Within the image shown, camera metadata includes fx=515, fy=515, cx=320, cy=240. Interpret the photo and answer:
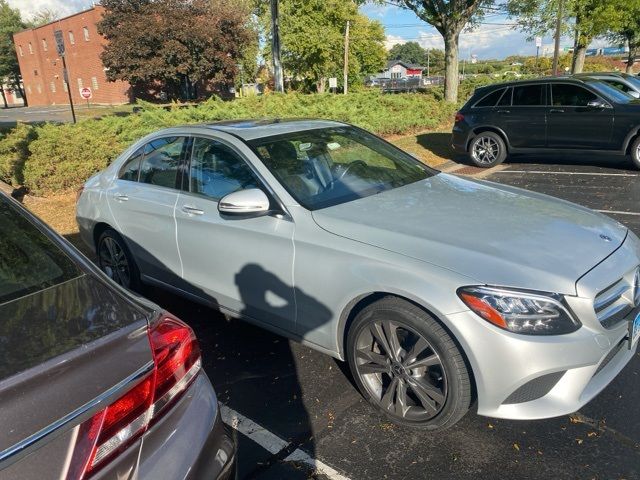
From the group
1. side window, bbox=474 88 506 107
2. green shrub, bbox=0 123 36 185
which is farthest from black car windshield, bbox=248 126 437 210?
side window, bbox=474 88 506 107

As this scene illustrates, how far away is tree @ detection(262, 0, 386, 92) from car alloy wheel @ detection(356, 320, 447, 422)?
1528 inches

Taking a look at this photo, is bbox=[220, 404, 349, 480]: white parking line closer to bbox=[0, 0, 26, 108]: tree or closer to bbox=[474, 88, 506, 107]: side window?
bbox=[474, 88, 506, 107]: side window

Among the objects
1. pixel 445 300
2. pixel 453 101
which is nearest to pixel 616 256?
pixel 445 300

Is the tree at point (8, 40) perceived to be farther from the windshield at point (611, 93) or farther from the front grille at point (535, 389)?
the front grille at point (535, 389)

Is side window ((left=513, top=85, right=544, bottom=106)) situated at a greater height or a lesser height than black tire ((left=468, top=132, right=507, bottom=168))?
greater

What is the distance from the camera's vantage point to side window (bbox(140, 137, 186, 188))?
4039mm

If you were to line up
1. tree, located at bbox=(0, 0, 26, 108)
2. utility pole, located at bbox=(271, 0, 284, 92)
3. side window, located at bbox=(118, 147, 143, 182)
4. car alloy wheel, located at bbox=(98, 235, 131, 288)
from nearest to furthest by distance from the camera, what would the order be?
1. side window, located at bbox=(118, 147, 143, 182)
2. car alloy wheel, located at bbox=(98, 235, 131, 288)
3. utility pole, located at bbox=(271, 0, 284, 92)
4. tree, located at bbox=(0, 0, 26, 108)

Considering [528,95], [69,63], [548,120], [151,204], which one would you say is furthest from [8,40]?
[151,204]

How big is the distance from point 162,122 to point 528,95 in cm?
737

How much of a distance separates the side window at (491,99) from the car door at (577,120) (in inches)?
41.3

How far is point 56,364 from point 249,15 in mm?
44950

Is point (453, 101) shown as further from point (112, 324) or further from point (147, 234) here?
point (112, 324)

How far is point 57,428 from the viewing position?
1.31 meters

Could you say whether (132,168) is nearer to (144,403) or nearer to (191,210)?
(191,210)
